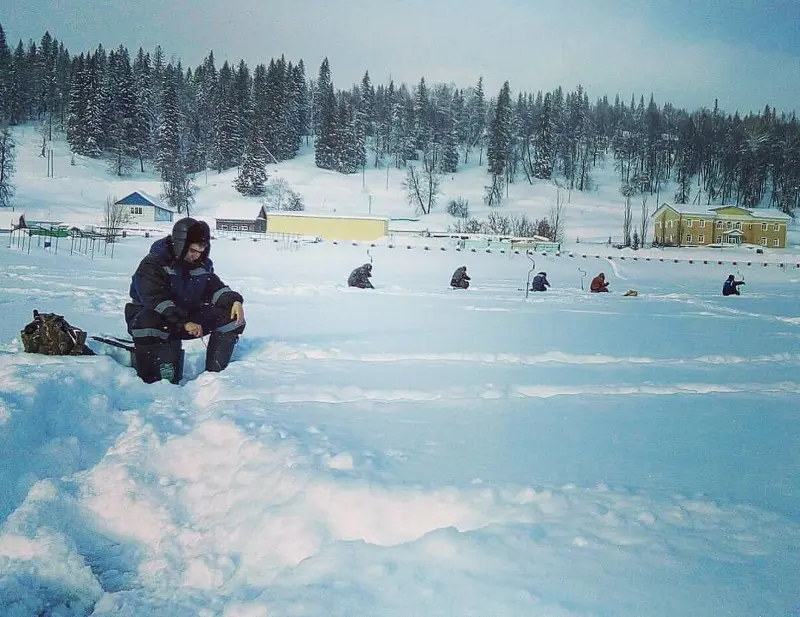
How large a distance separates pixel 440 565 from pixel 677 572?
783mm

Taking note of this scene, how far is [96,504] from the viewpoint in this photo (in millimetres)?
2777

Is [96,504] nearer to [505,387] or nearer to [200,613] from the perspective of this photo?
[200,613]

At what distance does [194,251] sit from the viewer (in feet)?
16.3

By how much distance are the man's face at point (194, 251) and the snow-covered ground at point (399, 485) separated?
107cm

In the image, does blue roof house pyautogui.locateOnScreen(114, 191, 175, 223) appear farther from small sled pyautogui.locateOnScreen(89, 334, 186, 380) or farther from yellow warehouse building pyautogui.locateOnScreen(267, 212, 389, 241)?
small sled pyautogui.locateOnScreen(89, 334, 186, 380)

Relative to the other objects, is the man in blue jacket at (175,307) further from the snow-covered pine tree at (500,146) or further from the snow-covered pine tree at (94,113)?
the snow-covered pine tree at (94,113)

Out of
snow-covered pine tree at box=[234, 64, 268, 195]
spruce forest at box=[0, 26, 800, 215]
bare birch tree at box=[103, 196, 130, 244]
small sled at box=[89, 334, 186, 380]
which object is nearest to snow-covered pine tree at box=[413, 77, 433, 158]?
spruce forest at box=[0, 26, 800, 215]

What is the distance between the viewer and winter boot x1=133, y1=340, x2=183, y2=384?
479 cm

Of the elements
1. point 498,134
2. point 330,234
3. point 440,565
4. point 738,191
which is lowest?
point 440,565

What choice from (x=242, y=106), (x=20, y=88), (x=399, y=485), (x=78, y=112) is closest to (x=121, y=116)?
(x=78, y=112)

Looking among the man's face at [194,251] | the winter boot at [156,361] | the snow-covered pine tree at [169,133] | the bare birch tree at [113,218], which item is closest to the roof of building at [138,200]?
the bare birch tree at [113,218]

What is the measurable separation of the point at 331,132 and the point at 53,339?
88892 millimetres

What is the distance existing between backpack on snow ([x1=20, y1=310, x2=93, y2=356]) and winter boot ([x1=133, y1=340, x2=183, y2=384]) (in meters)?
0.74

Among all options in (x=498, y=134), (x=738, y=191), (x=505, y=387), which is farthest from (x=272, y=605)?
(x=738, y=191)
